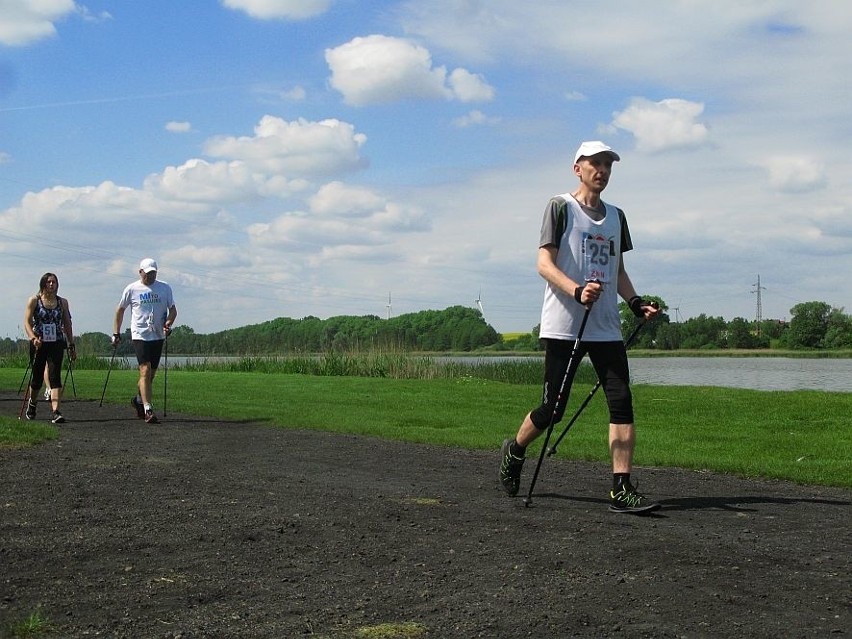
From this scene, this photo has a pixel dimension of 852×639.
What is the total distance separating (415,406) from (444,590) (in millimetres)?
13998

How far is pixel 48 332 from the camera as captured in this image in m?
15.0

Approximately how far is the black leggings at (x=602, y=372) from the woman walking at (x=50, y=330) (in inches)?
384

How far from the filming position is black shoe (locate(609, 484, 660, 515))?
6965mm

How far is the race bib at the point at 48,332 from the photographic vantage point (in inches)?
589

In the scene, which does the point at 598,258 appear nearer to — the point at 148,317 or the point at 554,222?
the point at 554,222

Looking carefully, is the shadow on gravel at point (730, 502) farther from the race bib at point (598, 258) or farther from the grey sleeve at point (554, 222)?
the grey sleeve at point (554, 222)

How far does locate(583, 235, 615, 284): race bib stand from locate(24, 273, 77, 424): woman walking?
1004cm

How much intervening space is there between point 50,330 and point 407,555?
10.9 meters

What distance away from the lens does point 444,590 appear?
493cm

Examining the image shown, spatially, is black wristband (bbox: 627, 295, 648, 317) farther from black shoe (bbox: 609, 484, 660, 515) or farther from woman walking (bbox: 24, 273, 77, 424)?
woman walking (bbox: 24, 273, 77, 424)

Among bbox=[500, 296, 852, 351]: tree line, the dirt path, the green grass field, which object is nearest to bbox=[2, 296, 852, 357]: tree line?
bbox=[500, 296, 852, 351]: tree line

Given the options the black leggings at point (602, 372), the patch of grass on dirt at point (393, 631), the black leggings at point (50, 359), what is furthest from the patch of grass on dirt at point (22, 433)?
the patch of grass on dirt at point (393, 631)

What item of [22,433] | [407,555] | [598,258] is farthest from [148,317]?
[407,555]

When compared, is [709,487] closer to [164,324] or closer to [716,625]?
[716,625]
